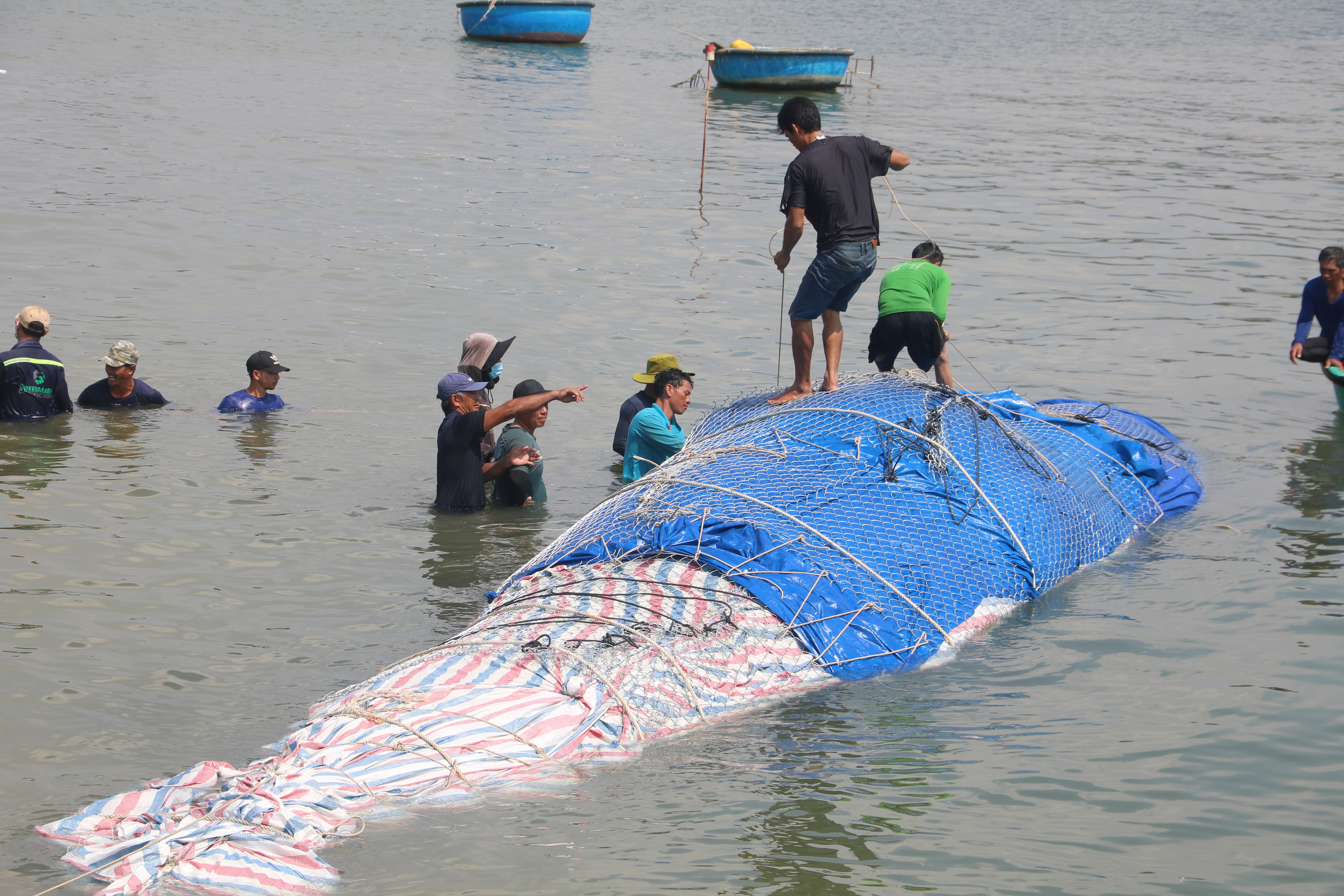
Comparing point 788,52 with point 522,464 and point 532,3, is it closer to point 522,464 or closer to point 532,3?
point 532,3

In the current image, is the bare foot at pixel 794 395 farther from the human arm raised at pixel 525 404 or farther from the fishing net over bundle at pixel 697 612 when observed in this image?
the human arm raised at pixel 525 404

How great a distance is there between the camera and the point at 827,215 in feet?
29.9

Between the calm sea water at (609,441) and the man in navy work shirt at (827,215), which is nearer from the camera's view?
the calm sea water at (609,441)

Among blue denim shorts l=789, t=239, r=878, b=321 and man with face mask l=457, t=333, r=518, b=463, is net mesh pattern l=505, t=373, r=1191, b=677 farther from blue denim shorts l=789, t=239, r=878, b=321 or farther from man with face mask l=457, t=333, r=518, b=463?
man with face mask l=457, t=333, r=518, b=463

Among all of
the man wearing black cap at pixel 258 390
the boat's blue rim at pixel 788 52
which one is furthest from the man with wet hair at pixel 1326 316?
the boat's blue rim at pixel 788 52

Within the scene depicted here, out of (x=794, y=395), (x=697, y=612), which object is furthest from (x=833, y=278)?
(x=697, y=612)

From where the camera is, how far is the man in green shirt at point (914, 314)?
10602 mm

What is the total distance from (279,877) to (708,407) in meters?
8.86

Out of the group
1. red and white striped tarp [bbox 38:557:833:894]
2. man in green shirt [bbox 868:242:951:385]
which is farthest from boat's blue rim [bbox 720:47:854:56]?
red and white striped tarp [bbox 38:557:833:894]

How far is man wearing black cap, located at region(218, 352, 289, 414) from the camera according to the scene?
1212 cm

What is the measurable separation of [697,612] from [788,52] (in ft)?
118

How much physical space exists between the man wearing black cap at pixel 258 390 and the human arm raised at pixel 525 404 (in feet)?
13.0

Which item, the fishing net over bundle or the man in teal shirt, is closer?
the fishing net over bundle

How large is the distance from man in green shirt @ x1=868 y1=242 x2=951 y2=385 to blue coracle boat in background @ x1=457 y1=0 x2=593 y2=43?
38.7 metres
